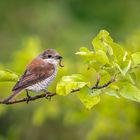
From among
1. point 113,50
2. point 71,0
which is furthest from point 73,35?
point 113,50

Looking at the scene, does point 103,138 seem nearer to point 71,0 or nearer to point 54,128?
point 54,128

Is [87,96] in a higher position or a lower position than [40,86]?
lower

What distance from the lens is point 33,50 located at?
8.21 metres

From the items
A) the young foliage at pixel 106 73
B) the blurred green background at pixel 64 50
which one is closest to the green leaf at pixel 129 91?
the young foliage at pixel 106 73

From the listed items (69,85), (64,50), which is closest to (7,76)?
(69,85)

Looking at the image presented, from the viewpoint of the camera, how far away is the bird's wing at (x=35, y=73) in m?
5.39

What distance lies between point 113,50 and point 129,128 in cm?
349

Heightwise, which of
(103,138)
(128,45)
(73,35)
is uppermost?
(73,35)

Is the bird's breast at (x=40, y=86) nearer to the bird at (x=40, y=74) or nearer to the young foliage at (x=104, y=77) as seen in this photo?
the bird at (x=40, y=74)

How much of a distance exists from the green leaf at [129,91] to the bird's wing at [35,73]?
0.95 m

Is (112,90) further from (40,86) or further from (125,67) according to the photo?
(40,86)

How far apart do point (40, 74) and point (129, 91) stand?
133cm

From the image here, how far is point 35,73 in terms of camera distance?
5.68 meters

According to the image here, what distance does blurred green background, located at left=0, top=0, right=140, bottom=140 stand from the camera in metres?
7.99
